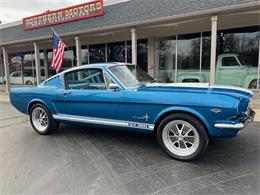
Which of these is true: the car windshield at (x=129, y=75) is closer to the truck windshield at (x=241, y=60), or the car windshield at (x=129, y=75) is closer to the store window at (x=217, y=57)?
the store window at (x=217, y=57)

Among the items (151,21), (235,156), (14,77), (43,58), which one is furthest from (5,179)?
(14,77)

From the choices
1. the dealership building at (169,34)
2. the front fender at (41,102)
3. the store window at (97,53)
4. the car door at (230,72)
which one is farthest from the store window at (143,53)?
the front fender at (41,102)

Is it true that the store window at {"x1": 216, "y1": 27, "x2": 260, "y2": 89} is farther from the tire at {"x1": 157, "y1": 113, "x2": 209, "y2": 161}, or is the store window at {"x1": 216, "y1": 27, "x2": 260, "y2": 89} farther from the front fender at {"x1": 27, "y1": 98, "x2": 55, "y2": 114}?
the front fender at {"x1": 27, "y1": 98, "x2": 55, "y2": 114}

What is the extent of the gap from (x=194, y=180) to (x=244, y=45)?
925cm

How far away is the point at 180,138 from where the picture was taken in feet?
11.2

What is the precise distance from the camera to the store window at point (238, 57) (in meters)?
9.48

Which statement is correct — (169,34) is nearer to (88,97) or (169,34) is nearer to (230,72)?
(230,72)

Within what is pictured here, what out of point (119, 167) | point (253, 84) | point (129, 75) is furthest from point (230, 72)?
point (119, 167)

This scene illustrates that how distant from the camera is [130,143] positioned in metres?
4.26

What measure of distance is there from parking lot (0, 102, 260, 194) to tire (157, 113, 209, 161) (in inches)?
6.2

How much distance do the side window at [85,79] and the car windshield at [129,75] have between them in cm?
33

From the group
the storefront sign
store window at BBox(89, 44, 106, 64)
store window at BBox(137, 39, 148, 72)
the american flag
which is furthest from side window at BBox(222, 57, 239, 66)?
store window at BBox(89, 44, 106, 64)

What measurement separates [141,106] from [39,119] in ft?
9.60

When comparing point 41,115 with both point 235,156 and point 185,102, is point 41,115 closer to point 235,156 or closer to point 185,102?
point 185,102
